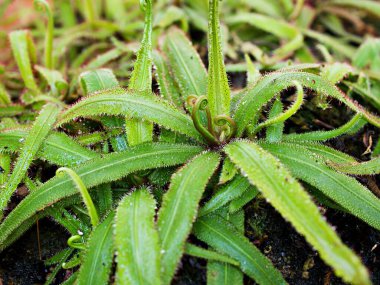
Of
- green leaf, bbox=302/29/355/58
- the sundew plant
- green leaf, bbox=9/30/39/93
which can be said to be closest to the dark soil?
the sundew plant

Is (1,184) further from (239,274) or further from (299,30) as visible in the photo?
(299,30)

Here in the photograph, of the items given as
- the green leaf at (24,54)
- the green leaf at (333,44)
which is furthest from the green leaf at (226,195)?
the green leaf at (333,44)

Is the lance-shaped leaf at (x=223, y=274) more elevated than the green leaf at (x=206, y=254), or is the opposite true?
the green leaf at (x=206, y=254)

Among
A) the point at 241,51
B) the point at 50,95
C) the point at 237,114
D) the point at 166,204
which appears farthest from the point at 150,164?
the point at 241,51

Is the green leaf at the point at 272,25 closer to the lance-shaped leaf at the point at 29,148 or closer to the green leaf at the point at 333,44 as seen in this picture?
the green leaf at the point at 333,44

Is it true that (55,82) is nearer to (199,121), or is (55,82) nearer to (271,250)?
(199,121)

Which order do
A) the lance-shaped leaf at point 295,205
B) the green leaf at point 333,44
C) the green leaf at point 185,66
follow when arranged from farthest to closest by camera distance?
the green leaf at point 333,44 → the green leaf at point 185,66 → the lance-shaped leaf at point 295,205

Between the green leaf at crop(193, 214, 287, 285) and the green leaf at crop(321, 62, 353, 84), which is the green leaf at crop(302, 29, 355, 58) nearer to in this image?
the green leaf at crop(321, 62, 353, 84)
